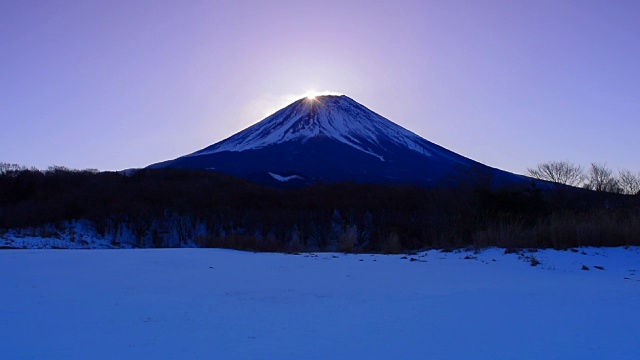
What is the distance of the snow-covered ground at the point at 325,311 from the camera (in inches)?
161

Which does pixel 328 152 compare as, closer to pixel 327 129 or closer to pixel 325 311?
pixel 327 129

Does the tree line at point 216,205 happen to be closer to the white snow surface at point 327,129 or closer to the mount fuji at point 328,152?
the mount fuji at point 328,152

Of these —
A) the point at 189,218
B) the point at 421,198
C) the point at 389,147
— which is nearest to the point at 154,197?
the point at 189,218

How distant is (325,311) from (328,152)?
6142 cm

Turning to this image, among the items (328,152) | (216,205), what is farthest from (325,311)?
(328,152)

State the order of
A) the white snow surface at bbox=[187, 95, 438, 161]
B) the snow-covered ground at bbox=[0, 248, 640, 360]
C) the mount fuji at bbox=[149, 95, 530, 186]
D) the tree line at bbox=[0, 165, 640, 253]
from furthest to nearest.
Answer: the white snow surface at bbox=[187, 95, 438, 161], the mount fuji at bbox=[149, 95, 530, 186], the tree line at bbox=[0, 165, 640, 253], the snow-covered ground at bbox=[0, 248, 640, 360]

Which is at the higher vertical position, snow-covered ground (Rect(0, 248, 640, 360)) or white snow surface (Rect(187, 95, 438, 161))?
white snow surface (Rect(187, 95, 438, 161))

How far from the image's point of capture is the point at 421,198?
41.2 m

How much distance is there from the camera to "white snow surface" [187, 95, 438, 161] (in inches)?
2815

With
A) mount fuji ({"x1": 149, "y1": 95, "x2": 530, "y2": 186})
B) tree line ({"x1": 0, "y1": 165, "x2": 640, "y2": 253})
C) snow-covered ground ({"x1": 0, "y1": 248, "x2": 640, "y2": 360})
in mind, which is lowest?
snow-covered ground ({"x1": 0, "y1": 248, "x2": 640, "y2": 360})

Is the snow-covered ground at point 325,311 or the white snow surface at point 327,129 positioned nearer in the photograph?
the snow-covered ground at point 325,311

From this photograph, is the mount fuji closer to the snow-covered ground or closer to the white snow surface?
the white snow surface

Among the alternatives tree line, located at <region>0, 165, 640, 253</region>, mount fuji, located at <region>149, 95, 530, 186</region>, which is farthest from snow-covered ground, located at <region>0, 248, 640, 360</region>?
mount fuji, located at <region>149, 95, 530, 186</region>

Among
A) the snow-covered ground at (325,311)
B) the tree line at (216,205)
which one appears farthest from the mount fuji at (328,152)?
the snow-covered ground at (325,311)
